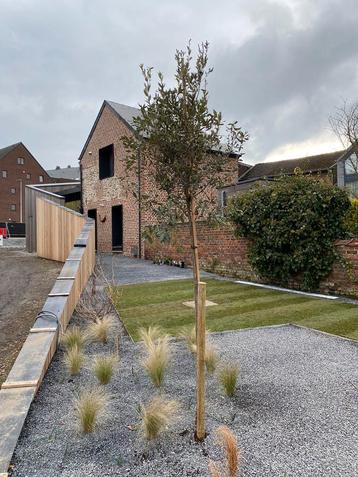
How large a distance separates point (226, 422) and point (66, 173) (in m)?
61.0

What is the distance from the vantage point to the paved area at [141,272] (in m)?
9.89

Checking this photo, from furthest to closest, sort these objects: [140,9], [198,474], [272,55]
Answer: [272,55] < [140,9] < [198,474]

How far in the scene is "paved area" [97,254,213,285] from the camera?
9.89m

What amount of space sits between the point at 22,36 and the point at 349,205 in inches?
374

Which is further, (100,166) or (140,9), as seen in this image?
(100,166)

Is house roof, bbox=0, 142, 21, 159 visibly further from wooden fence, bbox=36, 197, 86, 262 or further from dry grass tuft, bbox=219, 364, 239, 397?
dry grass tuft, bbox=219, 364, 239, 397

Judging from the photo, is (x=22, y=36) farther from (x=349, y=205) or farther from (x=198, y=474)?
(x=198, y=474)

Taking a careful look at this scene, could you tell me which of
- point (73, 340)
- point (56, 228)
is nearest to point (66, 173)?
point (56, 228)

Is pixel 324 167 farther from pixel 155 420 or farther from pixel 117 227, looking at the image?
pixel 155 420

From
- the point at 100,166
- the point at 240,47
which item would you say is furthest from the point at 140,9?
the point at 100,166

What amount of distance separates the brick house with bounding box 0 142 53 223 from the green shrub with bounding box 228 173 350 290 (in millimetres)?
42633

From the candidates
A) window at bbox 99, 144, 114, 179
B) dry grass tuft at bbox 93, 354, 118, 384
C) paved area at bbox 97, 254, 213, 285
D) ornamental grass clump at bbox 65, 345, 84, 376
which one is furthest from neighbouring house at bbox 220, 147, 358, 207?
dry grass tuft at bbox 93, 354, 118, 384

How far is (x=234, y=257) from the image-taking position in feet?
33.1

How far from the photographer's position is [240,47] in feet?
32.2
